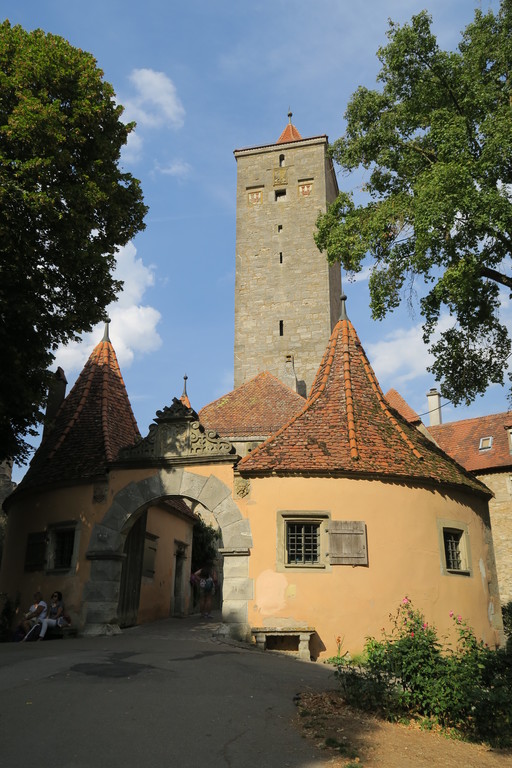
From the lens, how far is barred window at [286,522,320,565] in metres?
12.0

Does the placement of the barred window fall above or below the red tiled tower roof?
below

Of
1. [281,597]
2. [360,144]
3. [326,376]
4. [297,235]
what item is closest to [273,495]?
[281,597]

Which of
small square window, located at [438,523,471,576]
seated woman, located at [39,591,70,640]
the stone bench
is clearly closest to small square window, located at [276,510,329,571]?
the stone bench

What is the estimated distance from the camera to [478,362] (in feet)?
48.9

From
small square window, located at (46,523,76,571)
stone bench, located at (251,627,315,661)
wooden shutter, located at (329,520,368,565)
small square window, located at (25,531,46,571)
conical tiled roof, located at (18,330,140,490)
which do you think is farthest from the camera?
conical tiled roof, located at (18,330,140,490)

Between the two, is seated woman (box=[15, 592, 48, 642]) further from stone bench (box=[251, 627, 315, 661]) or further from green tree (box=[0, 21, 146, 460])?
stone bench (box=[251, 627, 315, 661])

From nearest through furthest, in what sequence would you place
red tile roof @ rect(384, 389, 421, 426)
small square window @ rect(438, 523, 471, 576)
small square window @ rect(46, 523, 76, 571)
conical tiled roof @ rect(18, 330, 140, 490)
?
small square window @ rect(438, 523, 471, 576)
small square window @ rect(46, 523, 76, 571)
conical tiled roof @ rect(18, 330, 140, 490)
red tile roof @ rect(384, 389, 421, 426)

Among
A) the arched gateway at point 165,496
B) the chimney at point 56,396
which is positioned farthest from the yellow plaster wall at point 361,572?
the chimney at point 56,396

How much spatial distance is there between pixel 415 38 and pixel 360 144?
7.58ft

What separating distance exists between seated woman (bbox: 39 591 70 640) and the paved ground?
1.62 m

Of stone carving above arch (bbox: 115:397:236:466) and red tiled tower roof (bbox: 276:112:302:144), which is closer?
stone carving above arch (bbox: 115:397:236:466)

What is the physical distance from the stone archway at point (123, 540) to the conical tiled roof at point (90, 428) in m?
1.05

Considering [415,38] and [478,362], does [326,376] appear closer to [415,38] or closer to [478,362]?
[478,362]

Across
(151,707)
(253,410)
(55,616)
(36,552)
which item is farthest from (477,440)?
(151,707)
